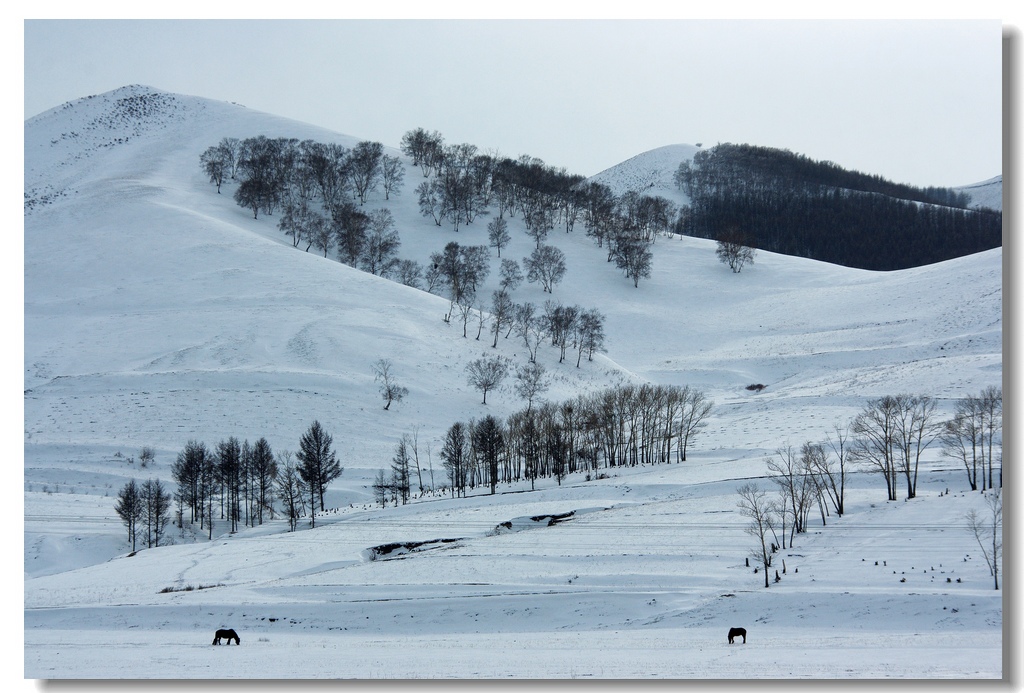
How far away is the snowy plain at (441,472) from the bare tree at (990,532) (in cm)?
65

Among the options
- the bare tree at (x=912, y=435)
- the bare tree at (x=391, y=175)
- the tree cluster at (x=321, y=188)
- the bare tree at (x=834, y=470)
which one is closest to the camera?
the bare tree at (x=834, y=470)

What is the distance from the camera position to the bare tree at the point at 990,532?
78.7 ft

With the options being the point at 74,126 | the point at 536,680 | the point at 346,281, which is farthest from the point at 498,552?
the point at 74,126

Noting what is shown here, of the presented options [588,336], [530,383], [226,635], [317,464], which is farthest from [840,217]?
[226,635]

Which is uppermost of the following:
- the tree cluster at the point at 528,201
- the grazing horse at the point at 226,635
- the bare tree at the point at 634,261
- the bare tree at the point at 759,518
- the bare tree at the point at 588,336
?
the tree cluster at the point at 528,201

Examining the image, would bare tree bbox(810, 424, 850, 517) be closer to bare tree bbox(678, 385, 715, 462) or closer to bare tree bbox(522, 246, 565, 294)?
bare tree bbox(678, 385, 715, 462)

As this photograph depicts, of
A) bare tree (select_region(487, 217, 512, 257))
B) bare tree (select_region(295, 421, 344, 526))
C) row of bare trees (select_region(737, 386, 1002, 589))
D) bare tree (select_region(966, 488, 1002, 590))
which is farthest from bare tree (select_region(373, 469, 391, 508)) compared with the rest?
bare tree (select_region(487, 217, 512, 257))

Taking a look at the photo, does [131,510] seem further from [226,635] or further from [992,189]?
[992,189]

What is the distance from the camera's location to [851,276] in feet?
380

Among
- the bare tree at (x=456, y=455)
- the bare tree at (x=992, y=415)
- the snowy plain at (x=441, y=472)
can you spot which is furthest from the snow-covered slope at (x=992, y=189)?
the bare tree at (x=456, y=455)

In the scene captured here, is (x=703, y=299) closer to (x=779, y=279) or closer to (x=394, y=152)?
(x=779, y=279)

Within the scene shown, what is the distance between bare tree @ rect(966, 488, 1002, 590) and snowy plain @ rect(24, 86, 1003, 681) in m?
0.65

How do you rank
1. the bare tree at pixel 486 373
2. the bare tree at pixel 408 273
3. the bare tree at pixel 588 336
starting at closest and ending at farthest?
the bare tree at pixel 486 373 < the bare tree at pixel 588 336 < the bare tree at pixel 408 273

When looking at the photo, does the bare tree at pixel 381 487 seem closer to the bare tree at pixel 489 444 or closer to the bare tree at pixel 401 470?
the bare tree at pixel 401 470
